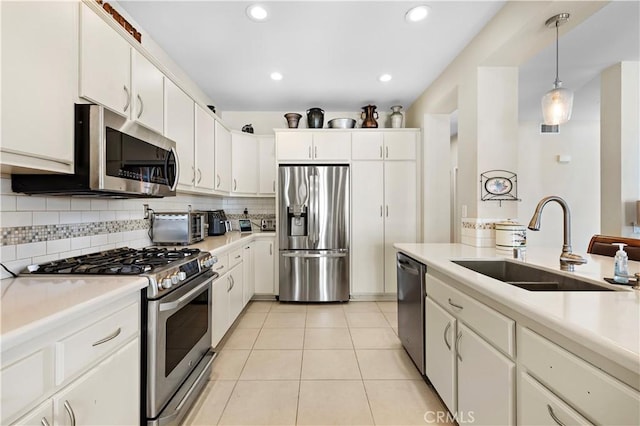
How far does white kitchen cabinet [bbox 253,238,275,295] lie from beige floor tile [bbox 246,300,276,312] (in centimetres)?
12

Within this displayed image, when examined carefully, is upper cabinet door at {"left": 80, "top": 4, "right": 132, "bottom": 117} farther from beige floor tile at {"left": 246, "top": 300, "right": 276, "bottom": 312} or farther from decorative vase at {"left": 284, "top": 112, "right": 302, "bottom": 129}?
beige floor tile at {"left": 246, "top": 300, "right": 276, "bottom": 312}

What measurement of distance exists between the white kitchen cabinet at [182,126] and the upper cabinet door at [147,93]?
0.26 ft

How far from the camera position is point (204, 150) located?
2.81 meters

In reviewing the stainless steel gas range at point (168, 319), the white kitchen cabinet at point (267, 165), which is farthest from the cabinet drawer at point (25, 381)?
the white kitchen cabinet at point (267, 165)

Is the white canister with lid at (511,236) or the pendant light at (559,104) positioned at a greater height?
the pendant light at (559,104)

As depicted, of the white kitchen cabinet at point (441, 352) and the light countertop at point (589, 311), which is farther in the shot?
the white kitchen cabinet at point (441, 352)

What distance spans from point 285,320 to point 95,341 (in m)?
2.20

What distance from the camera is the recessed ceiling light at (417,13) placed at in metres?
2.01

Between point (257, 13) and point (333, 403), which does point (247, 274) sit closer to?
point (333, 403)

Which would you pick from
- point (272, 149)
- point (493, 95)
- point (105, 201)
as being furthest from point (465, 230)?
point (105, 201)

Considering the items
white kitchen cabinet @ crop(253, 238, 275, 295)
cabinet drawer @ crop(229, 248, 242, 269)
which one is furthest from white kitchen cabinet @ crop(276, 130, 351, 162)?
cabinet drawer @ crop(229, 248, 242, 269)

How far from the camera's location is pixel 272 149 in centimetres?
388

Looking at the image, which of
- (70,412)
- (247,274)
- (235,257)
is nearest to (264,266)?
(247,274)

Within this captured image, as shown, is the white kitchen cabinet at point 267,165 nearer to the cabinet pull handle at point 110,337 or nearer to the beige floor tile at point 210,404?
the beige floor tile at point 210,404
